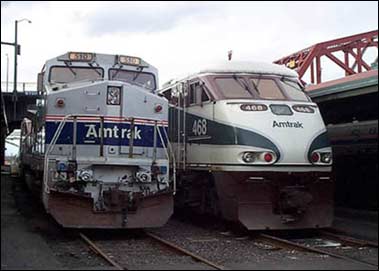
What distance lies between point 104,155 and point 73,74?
225 cm

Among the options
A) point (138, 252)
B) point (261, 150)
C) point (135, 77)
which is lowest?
point (138, 252)

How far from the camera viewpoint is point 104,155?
34.1 ft

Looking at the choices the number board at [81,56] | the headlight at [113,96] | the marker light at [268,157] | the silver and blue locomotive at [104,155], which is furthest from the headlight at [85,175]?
the marker light at [268,157]

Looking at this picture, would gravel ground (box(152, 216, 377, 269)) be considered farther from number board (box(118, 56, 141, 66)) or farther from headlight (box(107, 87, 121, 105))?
number board (box(118, 56, 141, 66))

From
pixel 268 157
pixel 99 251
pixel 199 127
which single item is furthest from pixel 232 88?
pixel 99 251

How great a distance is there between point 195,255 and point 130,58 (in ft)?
16.7

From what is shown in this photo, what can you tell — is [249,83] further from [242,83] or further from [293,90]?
[293,90]

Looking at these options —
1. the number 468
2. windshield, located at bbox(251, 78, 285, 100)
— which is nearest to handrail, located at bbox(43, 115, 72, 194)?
the number 468

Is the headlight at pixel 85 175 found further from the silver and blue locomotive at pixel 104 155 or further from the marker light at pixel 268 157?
the marker light at pixel 268 157

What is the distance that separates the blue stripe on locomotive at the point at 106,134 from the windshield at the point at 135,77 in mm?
1483

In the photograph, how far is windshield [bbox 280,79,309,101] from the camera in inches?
446

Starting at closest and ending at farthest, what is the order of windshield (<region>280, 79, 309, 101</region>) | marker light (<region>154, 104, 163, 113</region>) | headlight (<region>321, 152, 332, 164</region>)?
headlight (<region>321, 152, 332, 164</region>) → marker light (<region>154, 104, 163, 113</region>) → windshield (<region>280, 79, 309, 101</region>)

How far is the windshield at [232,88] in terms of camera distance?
11.0 meters

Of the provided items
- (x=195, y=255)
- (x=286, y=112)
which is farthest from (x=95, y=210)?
(x=286, y=112)
